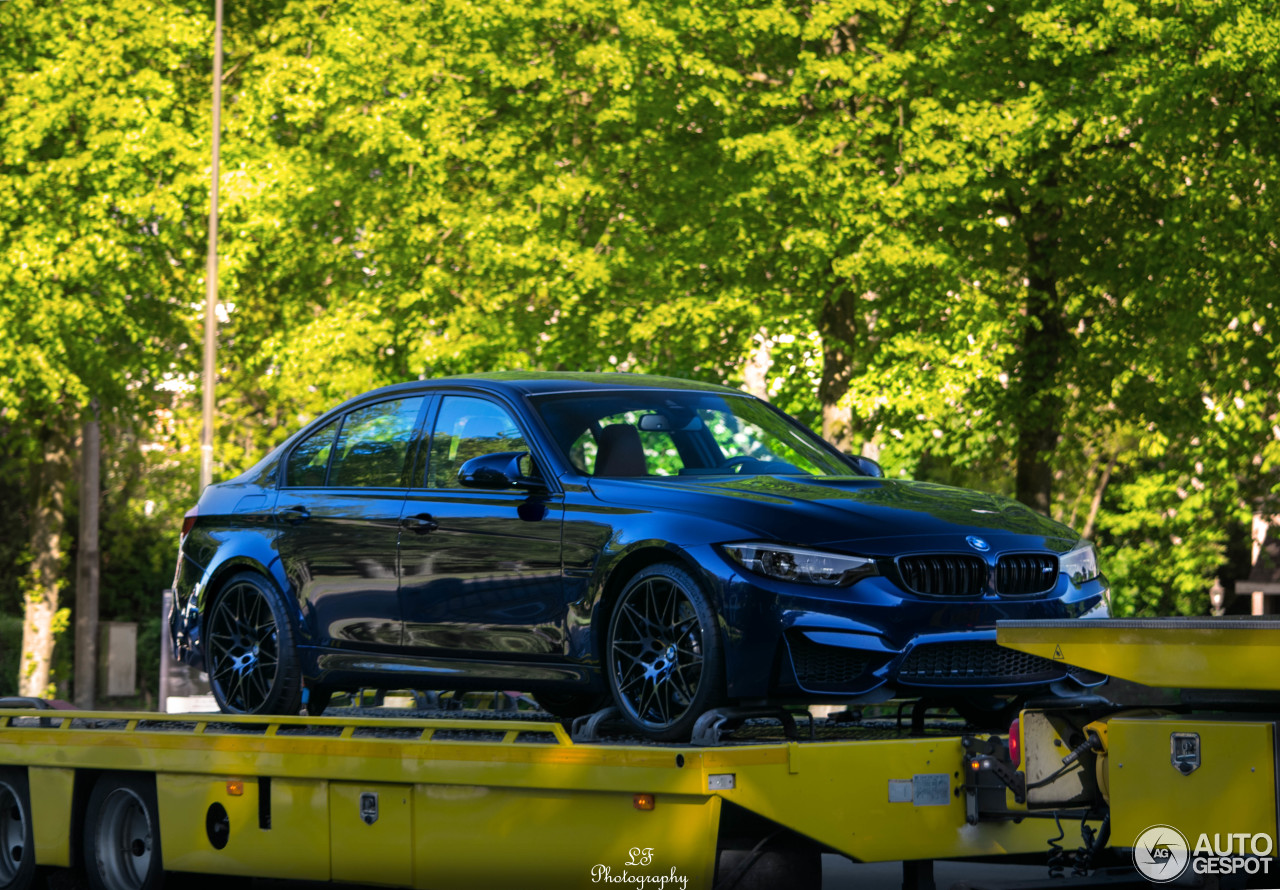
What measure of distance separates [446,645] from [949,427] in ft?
49.1

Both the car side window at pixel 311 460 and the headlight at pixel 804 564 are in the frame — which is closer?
the headlight at pixel 804 564

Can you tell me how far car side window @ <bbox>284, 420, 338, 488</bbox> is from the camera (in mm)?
8336

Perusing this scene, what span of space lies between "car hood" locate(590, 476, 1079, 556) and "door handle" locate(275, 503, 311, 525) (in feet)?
5.85

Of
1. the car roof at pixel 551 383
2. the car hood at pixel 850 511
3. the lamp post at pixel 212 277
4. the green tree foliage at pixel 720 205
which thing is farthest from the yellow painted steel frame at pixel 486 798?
the lamp post at pixel 212 277

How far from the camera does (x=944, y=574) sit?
Answer: 6.43 metres

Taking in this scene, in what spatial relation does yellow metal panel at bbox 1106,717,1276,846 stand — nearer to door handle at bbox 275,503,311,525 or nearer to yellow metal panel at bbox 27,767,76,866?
door handle at bbox 275,503,311,525

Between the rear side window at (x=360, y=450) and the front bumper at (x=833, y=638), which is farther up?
the rear side window at (x=360, y=450)

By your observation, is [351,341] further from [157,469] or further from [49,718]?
[157,469]

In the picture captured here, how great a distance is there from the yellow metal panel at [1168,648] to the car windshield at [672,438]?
71.8 inches

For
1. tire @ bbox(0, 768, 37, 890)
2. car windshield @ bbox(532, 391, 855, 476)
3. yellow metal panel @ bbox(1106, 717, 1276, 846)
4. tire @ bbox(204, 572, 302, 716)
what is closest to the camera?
yellow metal panel @ bbox(1106, 717, 1276, 846)

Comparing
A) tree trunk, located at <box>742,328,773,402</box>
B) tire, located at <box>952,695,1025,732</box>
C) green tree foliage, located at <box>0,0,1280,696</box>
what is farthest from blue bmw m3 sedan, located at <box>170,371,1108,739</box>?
tree trunk, located at <box>742,328,773,402</box>

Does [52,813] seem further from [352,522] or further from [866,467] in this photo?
[866,467]

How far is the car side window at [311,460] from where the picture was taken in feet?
27.3

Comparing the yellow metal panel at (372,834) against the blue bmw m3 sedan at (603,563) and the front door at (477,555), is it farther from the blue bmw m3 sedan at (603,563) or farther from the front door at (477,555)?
the front door at (477,555)
